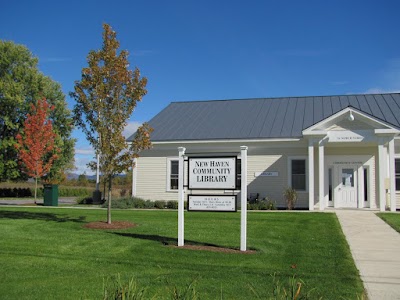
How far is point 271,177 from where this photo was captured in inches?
902

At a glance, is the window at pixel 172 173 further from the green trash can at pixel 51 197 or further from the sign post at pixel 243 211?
the sign post at pixel 243 211

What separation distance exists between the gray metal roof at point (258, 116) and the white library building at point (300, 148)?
54 millimetres

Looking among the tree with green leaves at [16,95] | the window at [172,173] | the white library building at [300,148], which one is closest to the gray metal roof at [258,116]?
the white library building at [300,148]

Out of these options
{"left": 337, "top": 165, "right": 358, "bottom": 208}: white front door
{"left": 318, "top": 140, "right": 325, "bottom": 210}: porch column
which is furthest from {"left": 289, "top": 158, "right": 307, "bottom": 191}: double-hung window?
{"left": 318, "top": 140, "right": 325, "bottom": 210}: porch column

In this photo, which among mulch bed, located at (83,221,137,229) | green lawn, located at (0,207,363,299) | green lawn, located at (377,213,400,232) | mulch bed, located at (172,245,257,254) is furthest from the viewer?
green lawn, located at (377,213,400,232)

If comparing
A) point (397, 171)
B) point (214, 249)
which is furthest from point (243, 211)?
point (397, 171)

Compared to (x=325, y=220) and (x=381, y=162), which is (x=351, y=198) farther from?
(x=325, y=220)

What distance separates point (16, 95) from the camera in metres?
37.5

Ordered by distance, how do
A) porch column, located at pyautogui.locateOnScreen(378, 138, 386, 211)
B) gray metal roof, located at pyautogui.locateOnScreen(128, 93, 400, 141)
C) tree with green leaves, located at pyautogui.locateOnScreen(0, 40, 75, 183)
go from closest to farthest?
porch column, located at pyautogui.locateOnScreen(378, 138, 386, 211) → gray metal roof, located at pyautogui.locateOnScreen(128, 93, 400, 141) → tree with green leaves, located at pyautogui.locateOnScreen(0, 40, 75, 183)

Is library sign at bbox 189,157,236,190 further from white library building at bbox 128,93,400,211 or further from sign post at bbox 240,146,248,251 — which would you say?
white library building at bbox 128,93,400,211

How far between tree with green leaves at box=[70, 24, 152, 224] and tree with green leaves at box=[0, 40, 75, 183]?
26175 millimetres

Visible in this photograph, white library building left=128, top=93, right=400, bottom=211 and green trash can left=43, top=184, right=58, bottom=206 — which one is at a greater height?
white library building left=128, top=93, right=400, bottom=211

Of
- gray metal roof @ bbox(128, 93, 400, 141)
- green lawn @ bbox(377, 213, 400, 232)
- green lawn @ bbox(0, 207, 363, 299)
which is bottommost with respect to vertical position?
green lawn @ bbox(0, 207, 363, 299)

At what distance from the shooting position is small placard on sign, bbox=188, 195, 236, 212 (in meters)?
10.2
